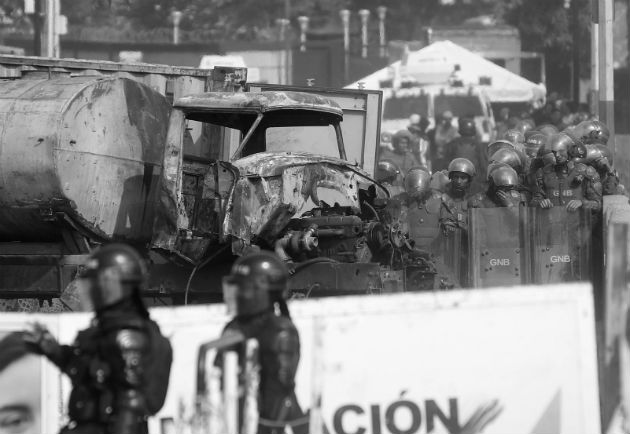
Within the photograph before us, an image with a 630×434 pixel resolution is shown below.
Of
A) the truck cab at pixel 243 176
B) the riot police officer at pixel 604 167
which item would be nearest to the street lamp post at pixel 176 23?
the riot police officer at pixel 604 167

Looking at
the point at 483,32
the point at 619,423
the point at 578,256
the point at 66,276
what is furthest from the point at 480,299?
the point at 483,32

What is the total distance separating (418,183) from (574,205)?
2003 mm

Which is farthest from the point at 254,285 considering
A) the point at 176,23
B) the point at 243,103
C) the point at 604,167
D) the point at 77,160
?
the point at 176,23

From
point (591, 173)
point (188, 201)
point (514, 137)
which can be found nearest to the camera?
point (188, 201)

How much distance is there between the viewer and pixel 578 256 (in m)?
13.5

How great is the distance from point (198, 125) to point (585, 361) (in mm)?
5846

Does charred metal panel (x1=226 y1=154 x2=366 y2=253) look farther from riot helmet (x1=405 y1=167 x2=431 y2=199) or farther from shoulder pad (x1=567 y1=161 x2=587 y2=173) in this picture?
shoulder pad (x1=567 y1=161 x2=587 y2=173)

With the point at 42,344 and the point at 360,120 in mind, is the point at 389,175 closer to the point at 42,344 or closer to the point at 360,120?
the point at 360,120

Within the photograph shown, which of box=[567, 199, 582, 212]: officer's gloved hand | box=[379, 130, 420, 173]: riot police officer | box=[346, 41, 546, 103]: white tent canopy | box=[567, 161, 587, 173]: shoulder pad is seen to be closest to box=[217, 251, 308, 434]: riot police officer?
box=[567, 199, 582, 212]: officer's gloved hand

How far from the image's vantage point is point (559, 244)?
13539mm

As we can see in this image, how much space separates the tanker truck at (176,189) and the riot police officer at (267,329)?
4388 millimetres

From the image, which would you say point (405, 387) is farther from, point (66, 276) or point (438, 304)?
point (66, 276)

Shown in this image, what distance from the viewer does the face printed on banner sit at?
7.09 meters

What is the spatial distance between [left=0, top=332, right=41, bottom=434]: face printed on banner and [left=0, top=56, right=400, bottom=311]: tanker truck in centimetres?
389
